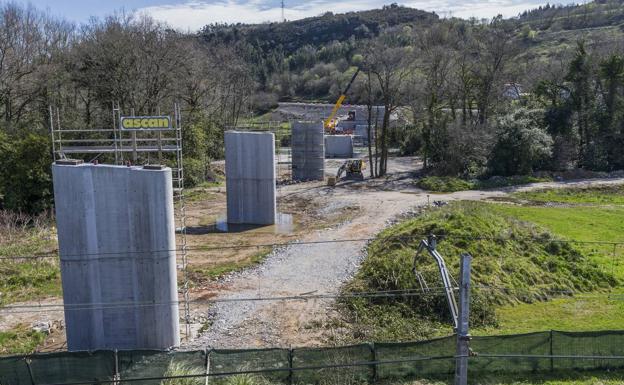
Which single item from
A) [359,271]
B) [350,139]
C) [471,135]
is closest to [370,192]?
[471,135]

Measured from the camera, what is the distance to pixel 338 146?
6059 centimetres

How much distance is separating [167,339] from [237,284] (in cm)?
591

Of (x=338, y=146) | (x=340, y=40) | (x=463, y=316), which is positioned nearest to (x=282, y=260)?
(x=463, y=316)

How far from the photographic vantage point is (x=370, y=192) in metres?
38.2

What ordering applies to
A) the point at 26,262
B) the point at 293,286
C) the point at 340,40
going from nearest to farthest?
the point at 293,286 → the point at 26,262 → the point at 340,40

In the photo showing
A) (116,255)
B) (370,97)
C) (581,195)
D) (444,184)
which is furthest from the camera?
(370,97)

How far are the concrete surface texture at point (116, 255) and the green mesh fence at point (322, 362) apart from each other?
1.69 m

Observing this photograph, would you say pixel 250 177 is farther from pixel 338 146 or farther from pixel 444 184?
pixel 338 146

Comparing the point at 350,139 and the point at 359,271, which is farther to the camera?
the point at 350,139

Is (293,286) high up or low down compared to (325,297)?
down

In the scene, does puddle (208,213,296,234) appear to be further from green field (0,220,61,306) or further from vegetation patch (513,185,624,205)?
vegetation patch (513,185,624,205)

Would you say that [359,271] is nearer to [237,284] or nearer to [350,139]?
[237,284]

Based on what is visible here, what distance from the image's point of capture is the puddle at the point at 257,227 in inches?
1141

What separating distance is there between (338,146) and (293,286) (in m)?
41.6
